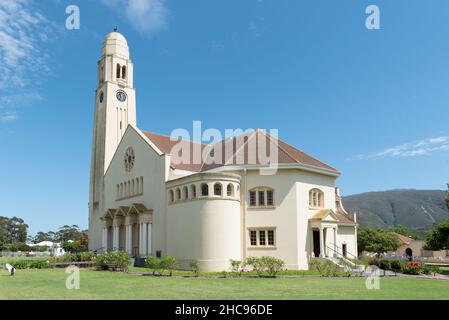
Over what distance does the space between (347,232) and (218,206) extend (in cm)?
1277

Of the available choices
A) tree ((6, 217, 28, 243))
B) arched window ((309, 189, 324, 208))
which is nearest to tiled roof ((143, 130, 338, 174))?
arched window ((309, 189, 324, 208))

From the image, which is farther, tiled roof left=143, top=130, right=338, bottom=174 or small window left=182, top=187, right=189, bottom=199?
tiled roof left=143, top=130, right=338, bottom=174

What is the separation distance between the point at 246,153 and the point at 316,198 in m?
6.94

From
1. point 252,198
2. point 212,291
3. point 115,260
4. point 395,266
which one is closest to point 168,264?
point 115,260

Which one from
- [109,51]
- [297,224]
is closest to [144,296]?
[297,224]

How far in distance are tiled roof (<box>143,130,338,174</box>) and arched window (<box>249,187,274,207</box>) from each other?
2162 mm

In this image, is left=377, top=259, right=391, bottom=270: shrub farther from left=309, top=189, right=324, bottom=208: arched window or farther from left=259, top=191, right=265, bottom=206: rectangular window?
left=259, top=191, right=265, bottom=206: rectangular window

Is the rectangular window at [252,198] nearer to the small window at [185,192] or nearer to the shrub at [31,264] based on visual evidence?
the small window at [185,192]

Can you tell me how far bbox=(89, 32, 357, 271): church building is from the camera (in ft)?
113

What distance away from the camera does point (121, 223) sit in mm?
45812

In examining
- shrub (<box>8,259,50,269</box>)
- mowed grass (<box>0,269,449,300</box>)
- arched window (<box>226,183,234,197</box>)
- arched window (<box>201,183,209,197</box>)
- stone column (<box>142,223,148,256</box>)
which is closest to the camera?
mowed grass (<box>0,269,449,300</box>)

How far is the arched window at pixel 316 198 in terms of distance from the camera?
36.9 m

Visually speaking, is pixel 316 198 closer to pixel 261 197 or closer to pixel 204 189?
pixel 261 197
